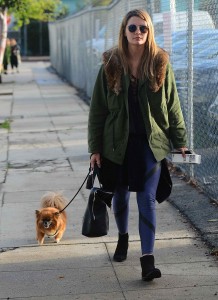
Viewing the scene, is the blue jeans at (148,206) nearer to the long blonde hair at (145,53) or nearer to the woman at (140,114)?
the woman at (140,114)

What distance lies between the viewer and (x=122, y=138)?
17.9ft

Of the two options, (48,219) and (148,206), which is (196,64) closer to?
(48,219)

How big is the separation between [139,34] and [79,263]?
5.88 ft

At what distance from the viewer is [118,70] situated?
5477mm

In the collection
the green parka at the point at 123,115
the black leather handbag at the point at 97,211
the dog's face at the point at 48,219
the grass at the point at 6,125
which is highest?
the green parka at the point at 123,115

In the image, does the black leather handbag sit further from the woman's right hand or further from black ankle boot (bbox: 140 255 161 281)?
black ankle boot (bbox: 140 255 161 281)

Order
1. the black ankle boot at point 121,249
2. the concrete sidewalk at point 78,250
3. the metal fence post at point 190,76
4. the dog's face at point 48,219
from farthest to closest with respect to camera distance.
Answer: the metal fence post at point 190,76, the dog's face at point 48,219, the black ankle boot at point 121,249, the concrete sidewalk at point 78,250

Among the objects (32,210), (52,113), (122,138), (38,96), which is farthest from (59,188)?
(38,96)

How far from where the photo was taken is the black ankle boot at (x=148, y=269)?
543 cm

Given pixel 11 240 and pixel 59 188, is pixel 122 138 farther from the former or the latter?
pixel 59 188

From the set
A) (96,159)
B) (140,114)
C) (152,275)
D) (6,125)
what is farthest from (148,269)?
(6,125)

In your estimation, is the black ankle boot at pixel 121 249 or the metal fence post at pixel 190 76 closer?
the black ankle boot at pixel 121 249

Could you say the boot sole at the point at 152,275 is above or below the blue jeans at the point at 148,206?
below

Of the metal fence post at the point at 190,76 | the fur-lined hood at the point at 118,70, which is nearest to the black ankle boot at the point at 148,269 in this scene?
the fur-lined hood at the point at 118,70
